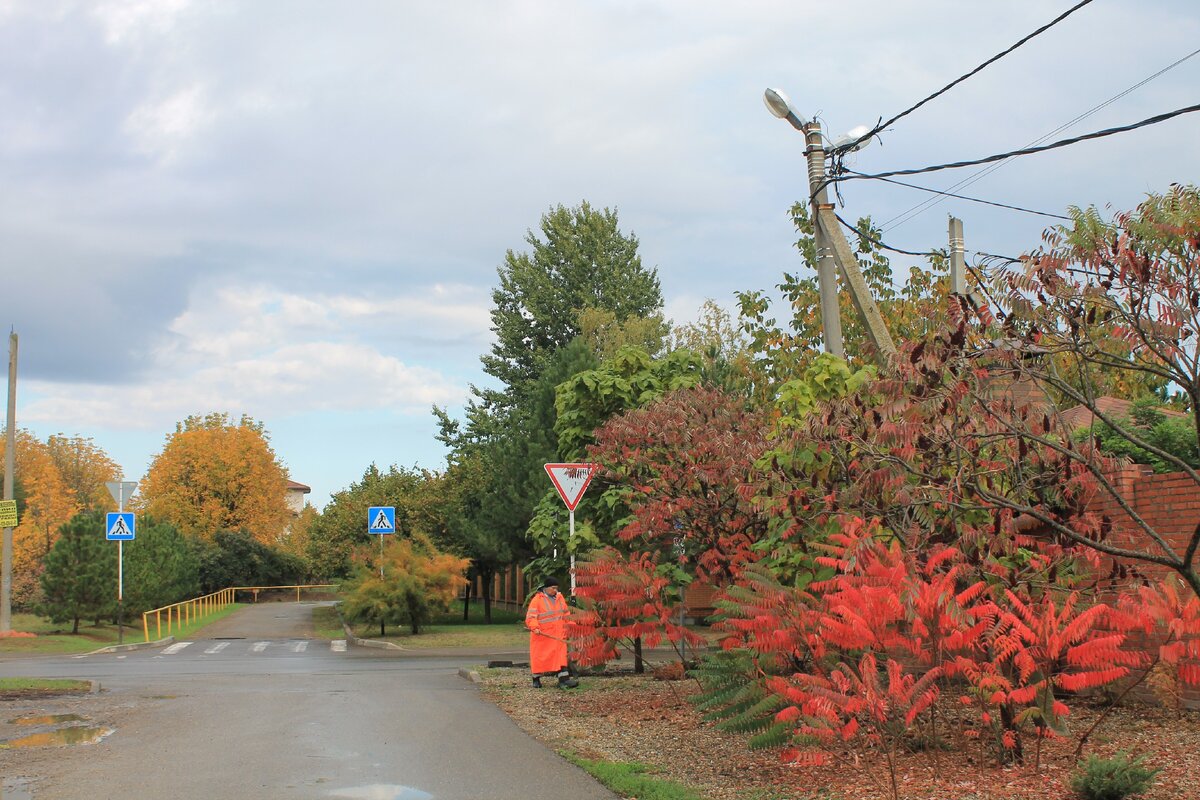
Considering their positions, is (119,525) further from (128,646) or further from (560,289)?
(560,289)

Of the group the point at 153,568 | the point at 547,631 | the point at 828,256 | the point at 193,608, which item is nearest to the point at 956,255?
the point at 828,256

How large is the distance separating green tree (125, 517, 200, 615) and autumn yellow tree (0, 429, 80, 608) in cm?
945

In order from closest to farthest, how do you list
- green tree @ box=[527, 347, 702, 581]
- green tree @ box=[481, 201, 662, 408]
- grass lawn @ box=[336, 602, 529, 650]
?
green tree @ box=[527, 347, 702, 581] < grass lawn @ box=[336, 602, 529, 650] < green tree @ box=[481, 201, 662, 408]

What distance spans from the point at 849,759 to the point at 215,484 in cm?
6781

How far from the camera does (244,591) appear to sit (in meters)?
68.6

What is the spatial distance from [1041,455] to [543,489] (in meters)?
25.8

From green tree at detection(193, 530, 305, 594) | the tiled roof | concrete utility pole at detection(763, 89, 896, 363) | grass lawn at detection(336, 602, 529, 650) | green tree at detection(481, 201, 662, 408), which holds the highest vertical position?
green tree at detection(481, 201, 662, 408)

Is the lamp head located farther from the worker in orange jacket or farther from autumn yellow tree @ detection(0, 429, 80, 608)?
autumn yellow tree @ detection(0, 429, 80, 608)

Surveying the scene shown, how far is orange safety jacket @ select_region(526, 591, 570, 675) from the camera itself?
50.5 ft

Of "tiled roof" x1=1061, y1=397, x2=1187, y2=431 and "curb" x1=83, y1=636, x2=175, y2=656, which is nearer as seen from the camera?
"tiled roof" x1=1061, y1=397, x2=1187, y2=431

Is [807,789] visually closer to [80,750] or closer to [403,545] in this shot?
[80,750]

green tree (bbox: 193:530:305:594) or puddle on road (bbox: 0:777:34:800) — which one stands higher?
green tree (bbox: 193:530:305:594)

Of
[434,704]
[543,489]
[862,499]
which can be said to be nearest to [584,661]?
[434,704]

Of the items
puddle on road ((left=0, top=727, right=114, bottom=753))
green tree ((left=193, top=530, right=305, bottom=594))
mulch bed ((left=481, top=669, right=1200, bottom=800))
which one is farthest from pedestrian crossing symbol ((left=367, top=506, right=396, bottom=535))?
green tree ((left=193, top=530, right=305, bottom=594))
